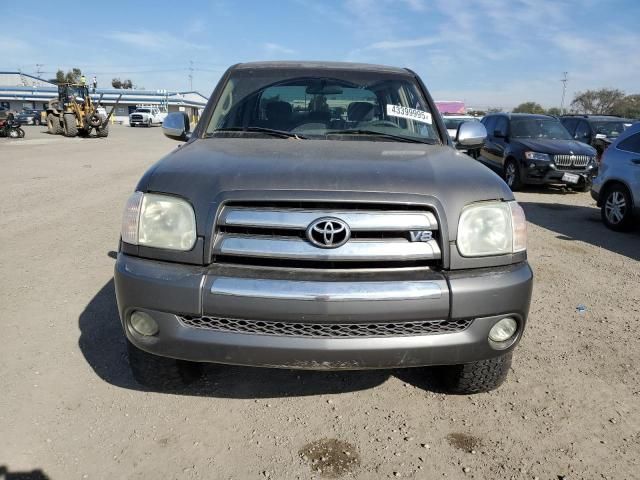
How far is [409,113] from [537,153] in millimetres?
8037

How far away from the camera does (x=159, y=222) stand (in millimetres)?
2268

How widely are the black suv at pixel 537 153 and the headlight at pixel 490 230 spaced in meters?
8.58

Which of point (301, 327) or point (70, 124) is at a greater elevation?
point (70, 124)

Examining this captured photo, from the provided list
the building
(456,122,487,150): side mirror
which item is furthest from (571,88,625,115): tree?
(456,122,487,150): side mirror

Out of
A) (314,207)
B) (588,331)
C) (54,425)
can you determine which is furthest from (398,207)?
(588,331)

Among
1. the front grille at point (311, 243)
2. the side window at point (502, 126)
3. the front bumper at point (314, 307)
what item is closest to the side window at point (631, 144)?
the side window at point (502, 126)

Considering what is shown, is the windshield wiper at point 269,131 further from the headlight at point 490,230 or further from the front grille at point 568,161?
the front grille at point 568,161

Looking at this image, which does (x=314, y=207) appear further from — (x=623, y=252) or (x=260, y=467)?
(x=623, y=252)

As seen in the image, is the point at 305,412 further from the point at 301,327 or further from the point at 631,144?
the point at 631,144

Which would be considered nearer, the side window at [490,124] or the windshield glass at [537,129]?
the windshield glass at [537,129]

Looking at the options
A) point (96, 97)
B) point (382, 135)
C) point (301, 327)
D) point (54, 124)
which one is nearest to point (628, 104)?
point (54, 124)

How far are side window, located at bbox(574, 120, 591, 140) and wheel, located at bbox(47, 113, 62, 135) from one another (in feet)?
85.2

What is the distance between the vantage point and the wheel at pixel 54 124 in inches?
1098

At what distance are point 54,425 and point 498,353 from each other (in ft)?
7.41
